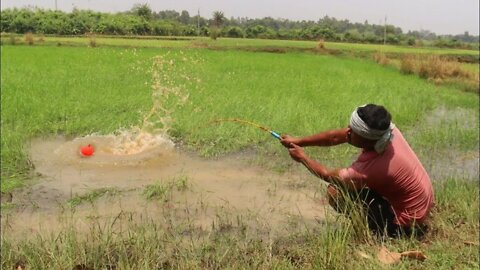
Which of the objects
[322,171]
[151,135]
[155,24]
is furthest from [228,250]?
[155,24]

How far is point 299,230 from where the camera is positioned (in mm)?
3693

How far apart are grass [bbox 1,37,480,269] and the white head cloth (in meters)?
0.50

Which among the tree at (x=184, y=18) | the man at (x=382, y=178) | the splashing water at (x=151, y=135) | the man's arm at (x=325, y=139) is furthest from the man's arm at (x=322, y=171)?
the tree at (x=184, y=18)

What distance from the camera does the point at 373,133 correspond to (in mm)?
2963

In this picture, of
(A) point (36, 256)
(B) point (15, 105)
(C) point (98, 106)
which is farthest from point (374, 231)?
(B) point (15, 105)

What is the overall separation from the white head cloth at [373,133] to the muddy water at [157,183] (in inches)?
25.9

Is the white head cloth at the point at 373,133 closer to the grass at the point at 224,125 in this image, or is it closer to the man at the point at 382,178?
the man at the point at 382,178

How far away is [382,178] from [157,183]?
211 cm

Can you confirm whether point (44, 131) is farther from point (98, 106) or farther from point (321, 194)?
point (321, 194)

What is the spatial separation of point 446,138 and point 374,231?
361cm

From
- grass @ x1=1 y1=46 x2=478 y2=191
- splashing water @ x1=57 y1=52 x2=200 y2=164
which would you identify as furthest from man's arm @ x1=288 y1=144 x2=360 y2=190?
splashing water @ x1=57 y1=52 x2=200 y2=164

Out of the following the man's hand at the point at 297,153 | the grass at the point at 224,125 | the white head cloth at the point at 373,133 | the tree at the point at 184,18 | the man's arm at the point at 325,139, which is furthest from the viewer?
the tree at the point at 184,18

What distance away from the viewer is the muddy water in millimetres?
3863

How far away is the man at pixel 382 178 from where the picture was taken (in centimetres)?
300
